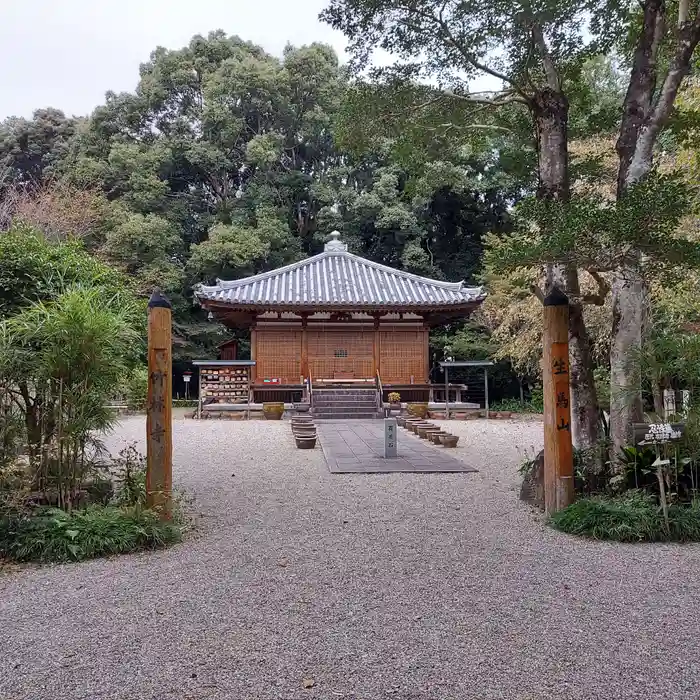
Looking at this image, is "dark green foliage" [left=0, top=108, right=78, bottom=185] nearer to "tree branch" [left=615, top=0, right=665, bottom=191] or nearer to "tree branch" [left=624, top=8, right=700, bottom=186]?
"tree branch" [left=615, top=0, right=665, bottom=191]

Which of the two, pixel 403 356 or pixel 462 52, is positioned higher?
pixel 462 52

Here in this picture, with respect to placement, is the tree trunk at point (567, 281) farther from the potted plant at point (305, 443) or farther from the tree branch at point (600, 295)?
the potted plant at point (305, 443)

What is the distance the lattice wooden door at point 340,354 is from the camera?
58.3 feet

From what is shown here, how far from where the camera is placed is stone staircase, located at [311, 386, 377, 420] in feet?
51.0

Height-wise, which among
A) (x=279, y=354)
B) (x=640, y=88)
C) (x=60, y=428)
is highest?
(x=640, y=88)

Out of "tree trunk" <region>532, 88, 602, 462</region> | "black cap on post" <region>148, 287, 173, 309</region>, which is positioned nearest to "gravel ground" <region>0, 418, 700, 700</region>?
"tree trunk" <region>532, 88, 602, 462</region>

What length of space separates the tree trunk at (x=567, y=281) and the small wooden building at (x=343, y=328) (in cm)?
1145

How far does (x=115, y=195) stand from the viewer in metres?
24.4

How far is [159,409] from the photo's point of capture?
4.40 metres

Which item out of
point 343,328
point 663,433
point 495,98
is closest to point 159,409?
point 663,433

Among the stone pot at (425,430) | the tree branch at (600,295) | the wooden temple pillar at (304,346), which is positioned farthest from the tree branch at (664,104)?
the wooden temple pillar at (304,346)

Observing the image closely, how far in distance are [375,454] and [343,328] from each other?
9.51 meters

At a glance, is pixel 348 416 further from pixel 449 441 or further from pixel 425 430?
pixel 449 441

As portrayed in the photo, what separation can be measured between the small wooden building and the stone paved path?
5.28m
